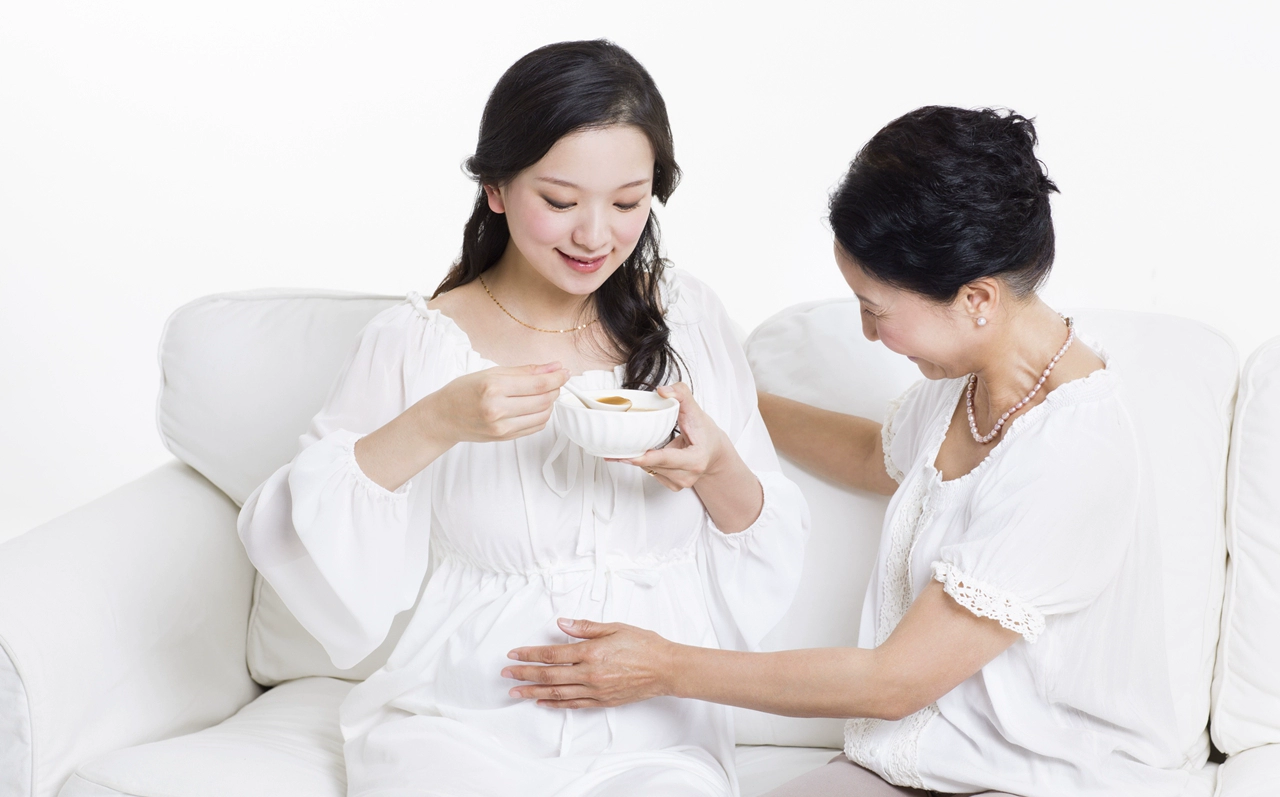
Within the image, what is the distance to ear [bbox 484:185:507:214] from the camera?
1.67 metres

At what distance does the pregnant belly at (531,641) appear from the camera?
5.45 ft

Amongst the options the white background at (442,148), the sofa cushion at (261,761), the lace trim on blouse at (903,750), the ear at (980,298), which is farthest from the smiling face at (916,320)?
the white background at (442,148)

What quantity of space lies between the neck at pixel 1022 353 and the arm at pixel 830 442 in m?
0.41

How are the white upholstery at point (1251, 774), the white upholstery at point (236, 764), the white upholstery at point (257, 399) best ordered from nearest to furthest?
the white upholstery at point (236, 764)
the white upholstery at point (1251, 774)
the white upholstery at point (257, 399)

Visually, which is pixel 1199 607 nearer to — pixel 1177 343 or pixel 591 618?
pixel 1177 343

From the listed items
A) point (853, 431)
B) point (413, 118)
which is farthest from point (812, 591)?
point (413, 118)

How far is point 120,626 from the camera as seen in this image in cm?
189

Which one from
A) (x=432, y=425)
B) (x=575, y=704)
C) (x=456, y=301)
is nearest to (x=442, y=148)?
(x=456, y=301)

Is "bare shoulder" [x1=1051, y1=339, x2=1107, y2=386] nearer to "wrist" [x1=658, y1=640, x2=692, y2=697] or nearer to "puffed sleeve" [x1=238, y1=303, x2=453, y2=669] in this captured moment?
"wrist" [x1=658, y1=640, x2=692, y2=697]

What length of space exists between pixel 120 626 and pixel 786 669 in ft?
3.56

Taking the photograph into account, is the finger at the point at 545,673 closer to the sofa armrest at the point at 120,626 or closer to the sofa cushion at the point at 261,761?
the sofa cushion at the point at 261,761

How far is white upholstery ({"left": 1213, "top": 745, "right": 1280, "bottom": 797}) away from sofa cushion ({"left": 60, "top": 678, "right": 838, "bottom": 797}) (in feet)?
2.03

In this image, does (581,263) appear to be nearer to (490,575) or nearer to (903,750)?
(490,575)

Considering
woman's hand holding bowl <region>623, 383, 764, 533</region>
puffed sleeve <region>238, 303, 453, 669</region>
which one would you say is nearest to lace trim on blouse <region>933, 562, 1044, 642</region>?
woman's hand holding bowl <region>623, 383, 764, 533</region>
